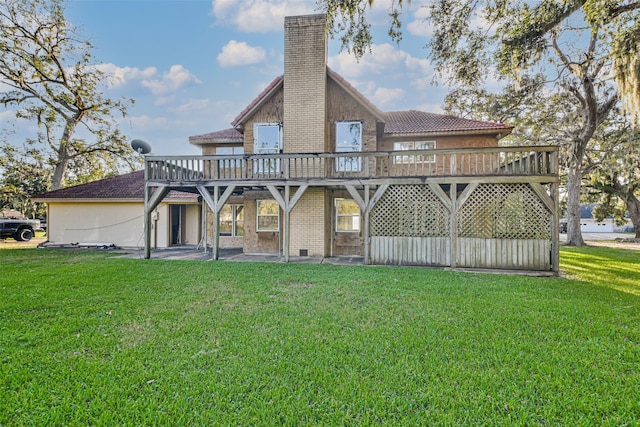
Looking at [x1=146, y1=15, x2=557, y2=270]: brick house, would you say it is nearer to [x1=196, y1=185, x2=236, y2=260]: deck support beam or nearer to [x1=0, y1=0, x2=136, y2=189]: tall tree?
[x1=196, y1=185, x2=236, y2=260]: deck support beam

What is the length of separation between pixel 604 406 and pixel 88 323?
6138mm

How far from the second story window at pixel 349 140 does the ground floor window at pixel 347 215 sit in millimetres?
1568

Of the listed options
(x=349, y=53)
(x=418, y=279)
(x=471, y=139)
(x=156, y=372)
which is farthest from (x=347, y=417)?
(x=471, y=139)

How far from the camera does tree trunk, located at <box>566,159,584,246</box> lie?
17609 millimetres

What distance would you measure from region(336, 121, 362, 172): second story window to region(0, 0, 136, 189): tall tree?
61.1 ft

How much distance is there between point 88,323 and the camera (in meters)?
4.46

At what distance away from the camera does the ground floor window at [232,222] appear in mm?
15602

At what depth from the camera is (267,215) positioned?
1300cm

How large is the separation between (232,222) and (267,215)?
353 cm

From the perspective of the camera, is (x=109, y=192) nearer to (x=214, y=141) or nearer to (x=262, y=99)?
(x=214, y=141)

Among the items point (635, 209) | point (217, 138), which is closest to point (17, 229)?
point (217, 138)

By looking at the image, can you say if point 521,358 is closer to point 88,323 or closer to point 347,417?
point 347,417

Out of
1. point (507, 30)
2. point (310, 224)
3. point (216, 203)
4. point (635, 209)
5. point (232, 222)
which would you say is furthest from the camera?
point (635, 209)

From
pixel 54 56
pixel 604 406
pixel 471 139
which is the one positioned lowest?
pixel 604 406
